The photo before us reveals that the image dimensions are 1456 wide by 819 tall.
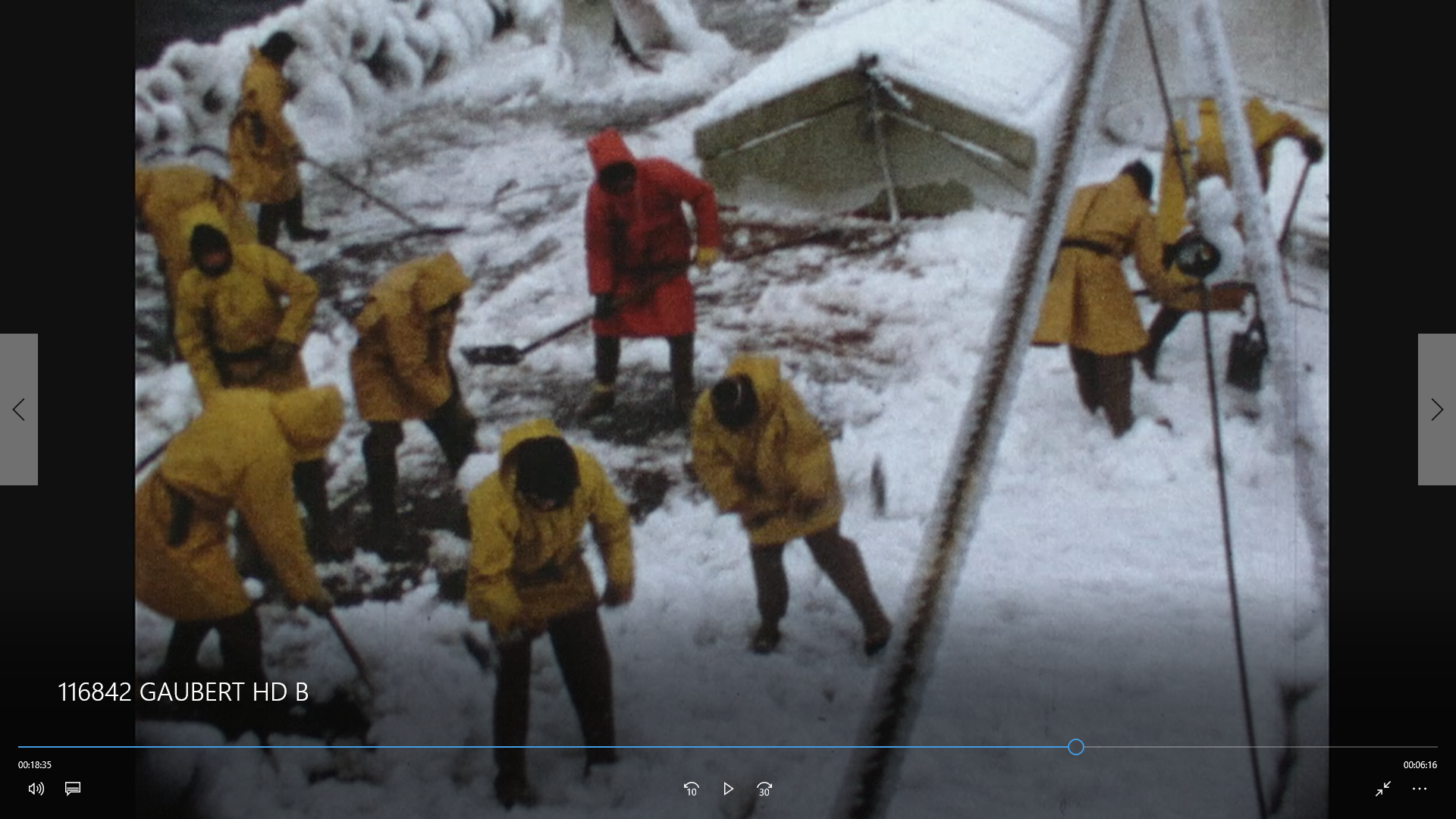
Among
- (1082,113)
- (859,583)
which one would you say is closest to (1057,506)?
(859,583)

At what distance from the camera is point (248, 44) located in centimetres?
462

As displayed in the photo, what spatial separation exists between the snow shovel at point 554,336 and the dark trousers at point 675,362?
110 mm

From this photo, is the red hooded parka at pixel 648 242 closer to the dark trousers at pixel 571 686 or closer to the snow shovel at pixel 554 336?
the snow shovel at pixel 554 336

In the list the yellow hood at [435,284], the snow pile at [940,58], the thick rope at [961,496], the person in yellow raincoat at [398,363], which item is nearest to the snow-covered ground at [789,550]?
the person in yellow raincoat at [398,363]

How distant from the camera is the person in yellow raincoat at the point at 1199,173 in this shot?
358 cm

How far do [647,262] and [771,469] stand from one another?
1355 mm

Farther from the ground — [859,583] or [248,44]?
[248,44]

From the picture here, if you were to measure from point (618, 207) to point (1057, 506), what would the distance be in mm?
1561

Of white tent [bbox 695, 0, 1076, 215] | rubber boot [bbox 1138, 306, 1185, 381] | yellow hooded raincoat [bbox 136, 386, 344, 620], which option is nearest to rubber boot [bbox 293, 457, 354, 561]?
yellow hooded raincoat [bbox 136, 386, 344, 620]

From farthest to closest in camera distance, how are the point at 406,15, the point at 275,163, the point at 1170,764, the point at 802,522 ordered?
1. the point at 406,15
2. the point at 275,163
3. the point at 802,522
4. the point at 1170,764

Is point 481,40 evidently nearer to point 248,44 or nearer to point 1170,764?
point 248,44

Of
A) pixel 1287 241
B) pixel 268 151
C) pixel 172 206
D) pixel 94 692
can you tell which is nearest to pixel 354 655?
A: pixel 94 692

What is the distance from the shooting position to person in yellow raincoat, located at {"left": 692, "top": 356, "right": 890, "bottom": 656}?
8.07 ft

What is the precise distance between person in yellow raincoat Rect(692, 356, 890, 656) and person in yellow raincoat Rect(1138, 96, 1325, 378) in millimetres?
1412
